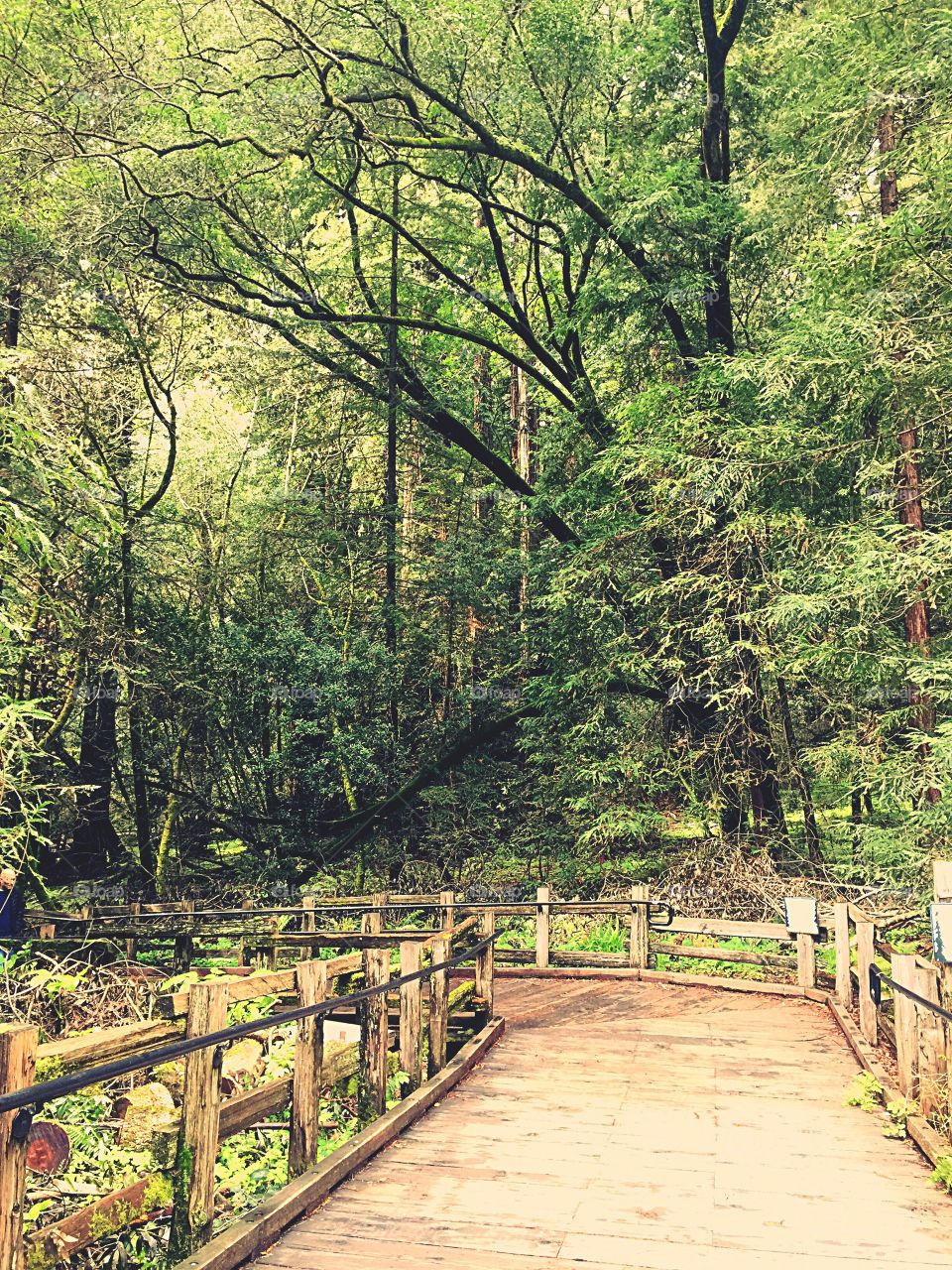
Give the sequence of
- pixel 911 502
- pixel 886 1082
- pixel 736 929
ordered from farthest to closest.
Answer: pixel 911 502 → pixel 736 929 → pixel 886 1082

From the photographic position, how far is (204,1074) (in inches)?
173

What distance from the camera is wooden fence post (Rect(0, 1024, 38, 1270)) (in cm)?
321

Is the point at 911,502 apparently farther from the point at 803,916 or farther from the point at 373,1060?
the point at 373,1060

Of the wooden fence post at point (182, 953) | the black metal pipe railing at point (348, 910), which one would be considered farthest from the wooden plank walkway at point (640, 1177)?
the wooden fence post at point (182, 953)

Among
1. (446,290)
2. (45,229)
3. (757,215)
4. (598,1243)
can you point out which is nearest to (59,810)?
(45,229)

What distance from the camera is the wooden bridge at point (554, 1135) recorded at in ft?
14.1

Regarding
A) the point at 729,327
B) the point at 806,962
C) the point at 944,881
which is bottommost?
the point at 806,962

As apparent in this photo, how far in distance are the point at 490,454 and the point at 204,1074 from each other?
674 inches

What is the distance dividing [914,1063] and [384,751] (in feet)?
47.6

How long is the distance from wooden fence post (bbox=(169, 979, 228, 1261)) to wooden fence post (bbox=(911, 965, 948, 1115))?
13.8 ft

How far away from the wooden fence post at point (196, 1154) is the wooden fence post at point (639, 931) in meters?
9.84

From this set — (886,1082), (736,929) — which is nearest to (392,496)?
(736,929)

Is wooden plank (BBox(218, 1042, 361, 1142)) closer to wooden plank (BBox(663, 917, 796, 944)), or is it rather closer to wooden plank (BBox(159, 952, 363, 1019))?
wooden plank (BBox(159, 952, 363, 1019))

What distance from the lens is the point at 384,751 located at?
822 inches
